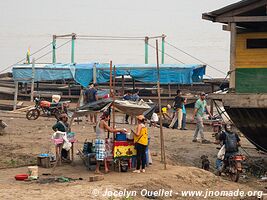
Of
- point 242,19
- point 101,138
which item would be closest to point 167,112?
point 242,19

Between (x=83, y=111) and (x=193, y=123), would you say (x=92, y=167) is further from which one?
(x=193, y=123)

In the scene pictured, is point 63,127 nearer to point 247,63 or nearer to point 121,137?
point 121,137

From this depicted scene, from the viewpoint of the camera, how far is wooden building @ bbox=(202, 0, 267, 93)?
55.4ft

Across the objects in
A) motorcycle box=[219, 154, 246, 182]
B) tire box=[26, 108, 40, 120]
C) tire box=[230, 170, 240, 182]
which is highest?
tire box=[26, 108, 40, 120]

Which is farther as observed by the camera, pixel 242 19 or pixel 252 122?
pixel 252 122

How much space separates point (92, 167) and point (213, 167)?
13.7 feet

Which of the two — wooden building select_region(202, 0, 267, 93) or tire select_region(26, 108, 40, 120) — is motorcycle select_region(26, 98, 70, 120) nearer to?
tire select_region(26, 108, 40, 120)

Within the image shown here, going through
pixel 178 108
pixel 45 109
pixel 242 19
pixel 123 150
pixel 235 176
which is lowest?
pixel 235 176

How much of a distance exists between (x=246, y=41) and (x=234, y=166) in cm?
431

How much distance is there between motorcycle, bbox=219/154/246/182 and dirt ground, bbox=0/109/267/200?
19 centimetres

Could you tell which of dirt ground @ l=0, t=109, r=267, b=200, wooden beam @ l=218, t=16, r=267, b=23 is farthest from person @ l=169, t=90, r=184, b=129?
wooden beam @ l=218, t=16, r=267, b=23

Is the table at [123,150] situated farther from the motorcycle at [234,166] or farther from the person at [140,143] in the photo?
the motorcycle at [234,166]

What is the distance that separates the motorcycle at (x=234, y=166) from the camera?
1516 cm

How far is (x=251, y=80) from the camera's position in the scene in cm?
1719
